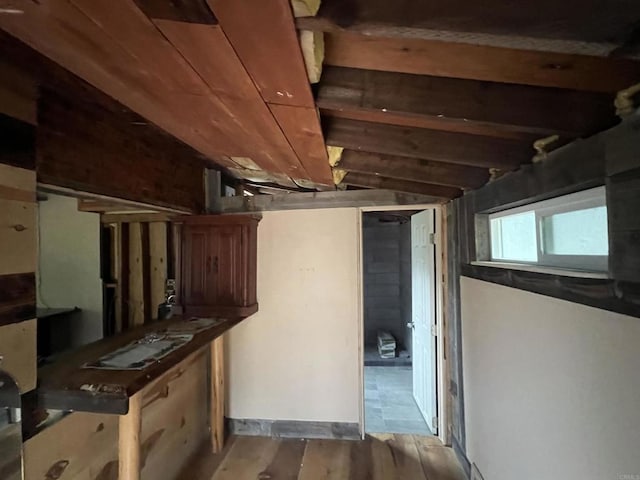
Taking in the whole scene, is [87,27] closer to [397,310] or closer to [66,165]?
[66,165]

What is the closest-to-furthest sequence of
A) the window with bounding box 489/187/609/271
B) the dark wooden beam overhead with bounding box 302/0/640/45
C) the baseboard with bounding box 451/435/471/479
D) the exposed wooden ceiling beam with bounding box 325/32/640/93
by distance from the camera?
the dark wooden beam overhead with bounding box 302/0/640/45, the exposed wooden ceiling beam with bounding box 325/32/640/93, the window with bounding box 489/187/609/271, the baseboard with bounding box 451/435/471/479

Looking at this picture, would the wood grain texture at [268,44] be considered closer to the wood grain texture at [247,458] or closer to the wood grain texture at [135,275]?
the wood grain texture at [135,275]

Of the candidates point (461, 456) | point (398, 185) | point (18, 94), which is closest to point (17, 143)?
point (18, 94)

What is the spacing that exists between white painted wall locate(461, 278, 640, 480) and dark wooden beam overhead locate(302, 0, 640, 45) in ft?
2.53

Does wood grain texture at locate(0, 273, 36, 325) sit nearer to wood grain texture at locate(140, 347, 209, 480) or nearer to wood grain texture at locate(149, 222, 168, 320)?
wood grain texture at locate(140, 347, 209, 480)

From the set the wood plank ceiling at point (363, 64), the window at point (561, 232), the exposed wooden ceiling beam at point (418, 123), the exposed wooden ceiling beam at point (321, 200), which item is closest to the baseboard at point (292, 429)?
the exposed wooden ceiling beam at point (321, 200)

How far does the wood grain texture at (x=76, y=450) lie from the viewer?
1.44 metres

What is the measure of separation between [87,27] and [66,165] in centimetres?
95

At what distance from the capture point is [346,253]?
3148 mm

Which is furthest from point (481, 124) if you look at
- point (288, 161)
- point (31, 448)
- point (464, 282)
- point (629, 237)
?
point (31, 448)

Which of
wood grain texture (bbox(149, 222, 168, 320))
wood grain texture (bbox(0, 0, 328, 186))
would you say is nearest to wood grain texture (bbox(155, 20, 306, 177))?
wood grain texture (bbox(0, 0, 328, 186))

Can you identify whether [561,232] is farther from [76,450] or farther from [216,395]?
[216,395]

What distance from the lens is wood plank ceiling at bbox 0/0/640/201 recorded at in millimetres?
705

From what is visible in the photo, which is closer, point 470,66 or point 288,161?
point 470,66
